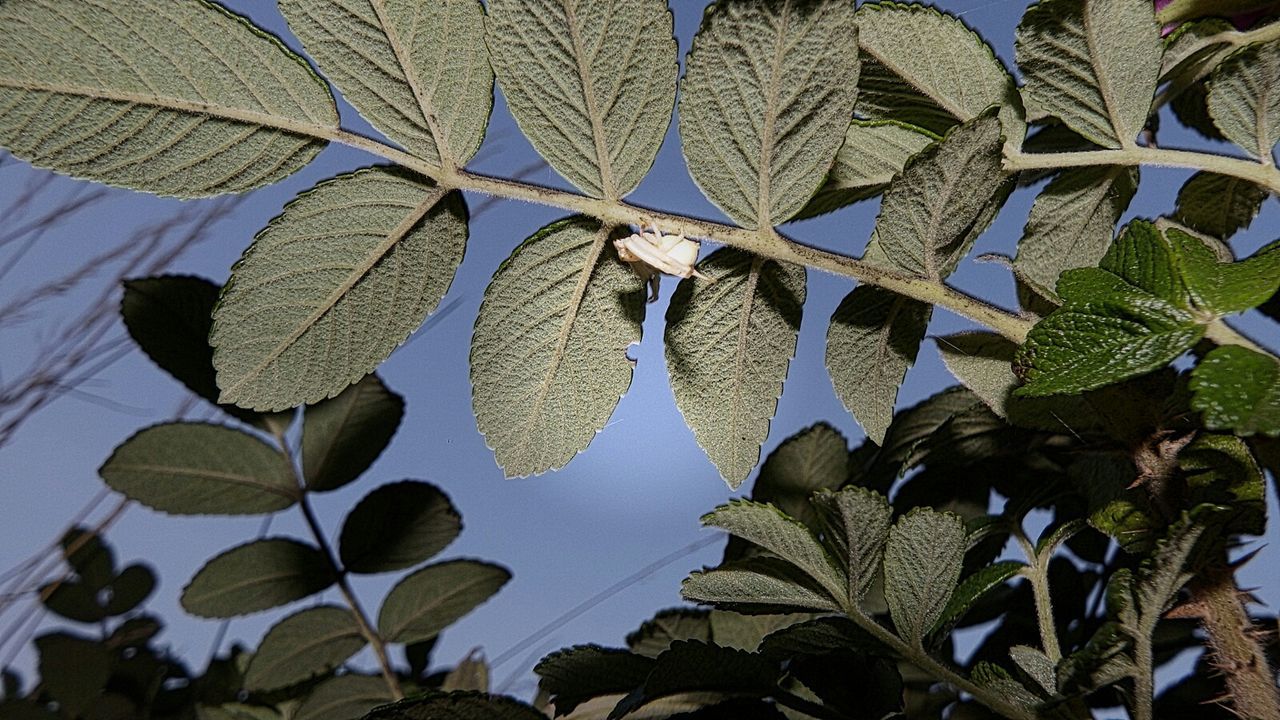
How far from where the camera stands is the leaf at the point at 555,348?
1.37 feet

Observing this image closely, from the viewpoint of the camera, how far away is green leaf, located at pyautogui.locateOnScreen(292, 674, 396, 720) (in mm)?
683

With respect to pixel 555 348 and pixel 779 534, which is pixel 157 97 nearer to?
pixel 555 348

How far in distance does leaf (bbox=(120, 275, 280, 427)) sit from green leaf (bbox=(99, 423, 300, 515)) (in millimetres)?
70

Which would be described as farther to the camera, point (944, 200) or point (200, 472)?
point (200, 472)

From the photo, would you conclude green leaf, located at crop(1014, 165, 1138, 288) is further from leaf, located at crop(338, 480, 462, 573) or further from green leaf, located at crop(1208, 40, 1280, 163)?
leaf, located at crop(338, 480, 462, 573)

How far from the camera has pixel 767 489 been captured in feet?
2.13

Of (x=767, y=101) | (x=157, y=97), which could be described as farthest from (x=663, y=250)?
(x=157, y=97)

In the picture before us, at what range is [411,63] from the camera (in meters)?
0.40

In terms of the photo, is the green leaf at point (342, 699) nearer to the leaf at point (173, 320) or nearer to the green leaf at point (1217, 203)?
the leaf at point (173, 320)

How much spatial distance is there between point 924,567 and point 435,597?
0.45 metres

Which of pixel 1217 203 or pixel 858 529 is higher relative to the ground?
pixel 1217 203

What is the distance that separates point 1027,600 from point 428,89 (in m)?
0.51

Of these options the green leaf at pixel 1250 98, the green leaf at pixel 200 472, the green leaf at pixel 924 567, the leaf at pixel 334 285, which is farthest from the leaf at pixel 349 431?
the green leaf at pixel 1250 98

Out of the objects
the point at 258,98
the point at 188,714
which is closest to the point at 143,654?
the point at 188,714
